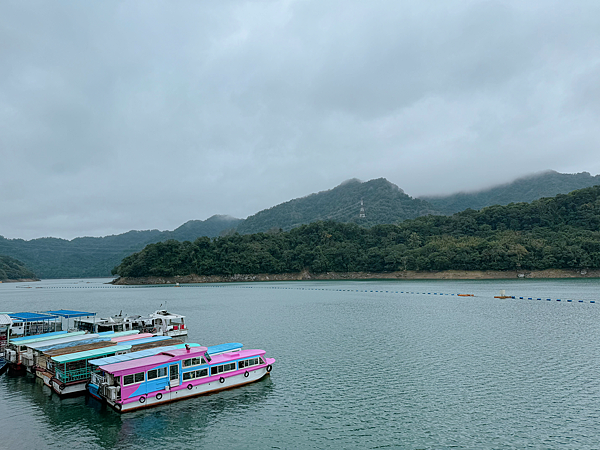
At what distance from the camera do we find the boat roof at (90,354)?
25.5 metres

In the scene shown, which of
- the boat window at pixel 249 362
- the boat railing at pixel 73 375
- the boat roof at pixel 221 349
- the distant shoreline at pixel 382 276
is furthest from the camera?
the distant shoreline at pixel 382 276

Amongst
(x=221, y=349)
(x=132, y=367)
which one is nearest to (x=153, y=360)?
(x=132, y=367)

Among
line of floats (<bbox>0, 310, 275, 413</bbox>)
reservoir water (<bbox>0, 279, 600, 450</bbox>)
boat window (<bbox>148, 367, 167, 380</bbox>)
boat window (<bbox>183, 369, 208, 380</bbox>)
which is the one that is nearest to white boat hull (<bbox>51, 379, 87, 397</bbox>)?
line of floats (<bbox>0, 310, 275, 413</bbox>)

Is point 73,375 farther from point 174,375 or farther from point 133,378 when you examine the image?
point 174,375

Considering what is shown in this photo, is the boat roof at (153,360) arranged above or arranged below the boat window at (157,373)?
above

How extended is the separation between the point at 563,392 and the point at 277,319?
116 feet

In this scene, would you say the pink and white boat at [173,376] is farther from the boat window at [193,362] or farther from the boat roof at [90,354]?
the boat roof at [90,354]

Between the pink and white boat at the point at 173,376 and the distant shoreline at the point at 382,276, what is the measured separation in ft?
418

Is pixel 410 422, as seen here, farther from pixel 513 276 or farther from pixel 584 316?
pixel 513 276

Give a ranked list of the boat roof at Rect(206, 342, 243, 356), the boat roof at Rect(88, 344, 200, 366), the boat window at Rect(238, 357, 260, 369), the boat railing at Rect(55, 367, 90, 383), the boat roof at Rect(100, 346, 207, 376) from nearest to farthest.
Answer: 1. the boat roof at Rect(100, 346, 207, 376)
2. the boat roof at Rect(88, 344, 200, 366)
3. the boat railing at Rect(55, 367, 90, 383)
4. the boat window at Rect(238, 357, 260, 369)
5. the boat roof at Rect(206, 342, 243, 356)

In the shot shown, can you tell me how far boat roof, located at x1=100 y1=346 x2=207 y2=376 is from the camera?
22844mm

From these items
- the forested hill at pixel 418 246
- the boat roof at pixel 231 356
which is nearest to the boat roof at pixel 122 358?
the boat roof at pixel 231 356

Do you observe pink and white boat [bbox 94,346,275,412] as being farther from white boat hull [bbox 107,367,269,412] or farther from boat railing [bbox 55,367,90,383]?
boat railing [bbox 55,367,90,383]

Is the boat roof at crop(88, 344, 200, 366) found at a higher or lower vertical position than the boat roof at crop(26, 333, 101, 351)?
lower
